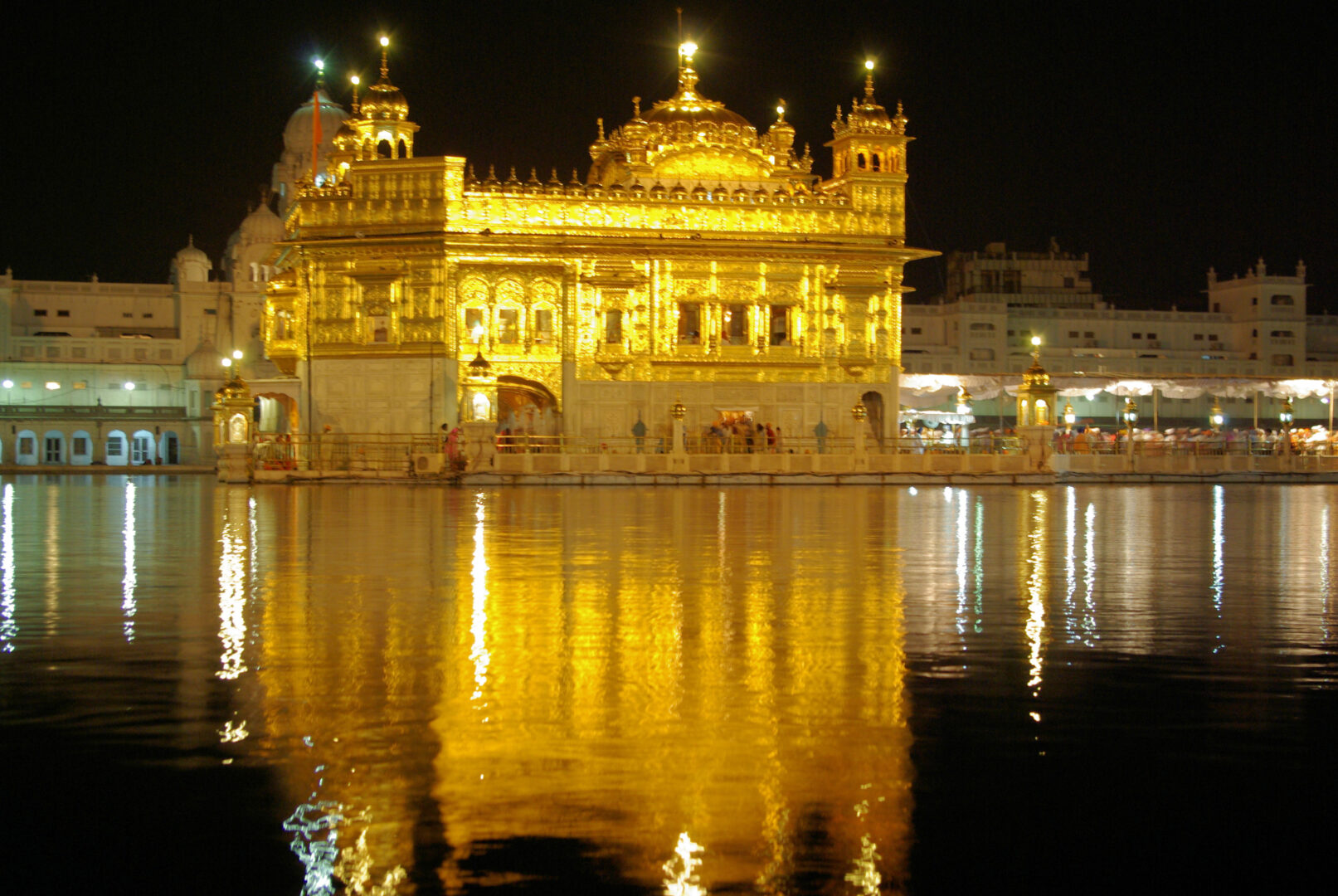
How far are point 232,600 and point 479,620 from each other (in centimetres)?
194

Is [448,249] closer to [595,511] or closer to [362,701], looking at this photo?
[595,511]

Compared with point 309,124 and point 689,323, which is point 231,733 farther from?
point 309,124

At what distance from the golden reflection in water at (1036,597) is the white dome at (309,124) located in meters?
54.0

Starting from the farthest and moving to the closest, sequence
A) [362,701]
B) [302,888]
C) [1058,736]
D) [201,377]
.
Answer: [201,377] → [362,701] → [1058,736] → [302,888]

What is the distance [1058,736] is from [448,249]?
3213cm

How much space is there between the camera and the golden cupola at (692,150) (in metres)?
39.2

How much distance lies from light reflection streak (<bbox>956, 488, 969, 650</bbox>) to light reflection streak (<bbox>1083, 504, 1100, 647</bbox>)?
0.66m

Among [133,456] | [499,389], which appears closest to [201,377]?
[133,456]

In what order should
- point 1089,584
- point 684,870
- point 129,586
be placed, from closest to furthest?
point 684,870 < point 129,586 < point 1089,584

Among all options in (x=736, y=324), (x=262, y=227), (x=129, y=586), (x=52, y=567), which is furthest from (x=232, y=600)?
(x=262, y=227)

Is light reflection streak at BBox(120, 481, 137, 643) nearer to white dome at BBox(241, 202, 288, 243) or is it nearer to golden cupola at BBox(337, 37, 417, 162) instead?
golden cupola at BBox(337, 37, 417, 162)

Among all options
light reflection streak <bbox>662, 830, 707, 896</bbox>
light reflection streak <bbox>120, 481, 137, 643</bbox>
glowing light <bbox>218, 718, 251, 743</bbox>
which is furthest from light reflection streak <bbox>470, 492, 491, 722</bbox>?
light reflection streak <bbox>120, 481, 137, 643</bbox>

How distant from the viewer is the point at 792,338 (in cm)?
3769

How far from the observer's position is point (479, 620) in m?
7.72
